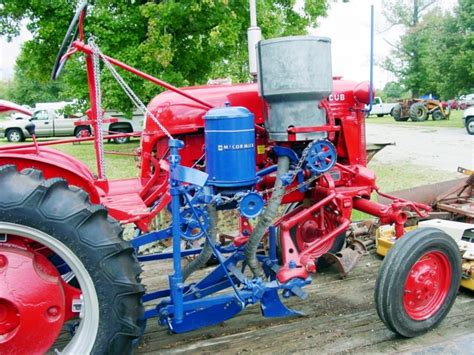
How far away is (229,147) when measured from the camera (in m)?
2.78

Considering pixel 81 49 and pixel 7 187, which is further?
pixel 81 49

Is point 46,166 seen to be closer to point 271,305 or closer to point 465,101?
point 271,305

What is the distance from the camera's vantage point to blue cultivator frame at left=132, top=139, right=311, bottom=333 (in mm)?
2619

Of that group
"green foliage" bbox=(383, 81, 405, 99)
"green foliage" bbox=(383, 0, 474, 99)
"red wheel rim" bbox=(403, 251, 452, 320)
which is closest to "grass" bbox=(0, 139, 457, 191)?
"red wheel rim" bbox=(403, 251, 452, 320)

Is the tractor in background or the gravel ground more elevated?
the tractor in background

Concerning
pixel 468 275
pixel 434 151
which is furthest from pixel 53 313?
pixel 434 151

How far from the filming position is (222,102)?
11.8 feet

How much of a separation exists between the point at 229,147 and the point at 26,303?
4.36 ft

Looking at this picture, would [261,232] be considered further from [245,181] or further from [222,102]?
[222,102]

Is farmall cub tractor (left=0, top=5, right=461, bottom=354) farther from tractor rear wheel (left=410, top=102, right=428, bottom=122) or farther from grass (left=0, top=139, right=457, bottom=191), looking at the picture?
tractor rear wheel (left=410, top=102, right=428, bottom=122)

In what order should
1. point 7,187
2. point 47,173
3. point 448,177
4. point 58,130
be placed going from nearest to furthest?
point 7,187 < point 47,173 < point 448,177 < point 58,130

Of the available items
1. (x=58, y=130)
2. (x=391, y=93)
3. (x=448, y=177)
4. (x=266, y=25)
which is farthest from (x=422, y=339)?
(x=391, y=93)

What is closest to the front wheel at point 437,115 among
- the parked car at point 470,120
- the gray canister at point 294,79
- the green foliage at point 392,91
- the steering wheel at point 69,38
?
the parked car at point 470,120

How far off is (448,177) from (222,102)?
22.1 ft
